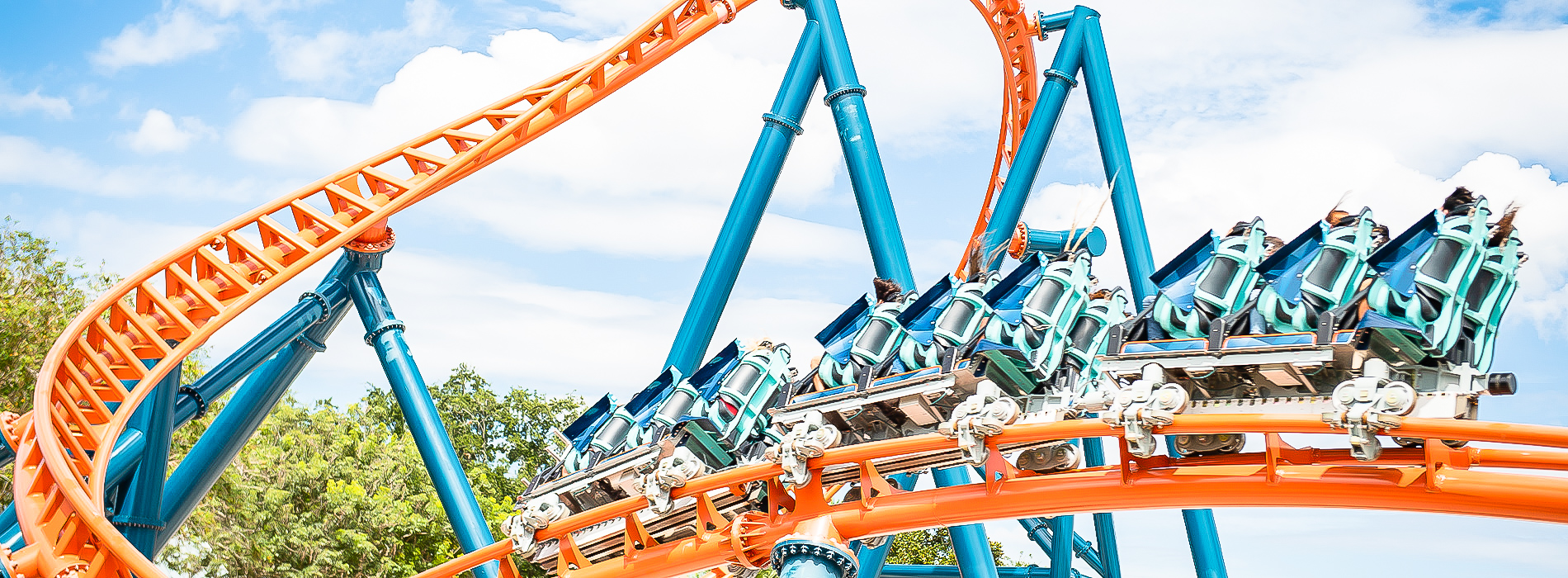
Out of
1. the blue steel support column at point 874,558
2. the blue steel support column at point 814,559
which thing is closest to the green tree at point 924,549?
the blue steel support column at point 874,558

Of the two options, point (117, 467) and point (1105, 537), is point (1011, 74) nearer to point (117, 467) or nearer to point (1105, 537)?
point (1105, 537)

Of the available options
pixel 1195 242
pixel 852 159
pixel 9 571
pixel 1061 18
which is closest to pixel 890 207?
pixel 852 159

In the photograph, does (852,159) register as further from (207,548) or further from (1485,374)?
(207,548)

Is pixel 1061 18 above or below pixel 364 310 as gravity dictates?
above

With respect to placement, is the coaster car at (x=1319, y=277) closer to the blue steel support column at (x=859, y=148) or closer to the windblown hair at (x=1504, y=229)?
the windblown hair at (x=1504, y=229)

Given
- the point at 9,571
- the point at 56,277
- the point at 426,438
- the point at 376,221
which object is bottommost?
the point at 9,571

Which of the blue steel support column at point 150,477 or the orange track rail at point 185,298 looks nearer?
the orange track rail at point 185,298

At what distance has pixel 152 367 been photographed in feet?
27.1

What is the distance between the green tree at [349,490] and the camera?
15.9 meters

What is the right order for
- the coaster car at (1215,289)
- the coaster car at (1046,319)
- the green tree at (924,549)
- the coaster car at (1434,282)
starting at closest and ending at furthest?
the coaster car at (1434,282) < the coaster car at (1215,289) < the coaster car at (1046,319) < the green tree at (924,549)

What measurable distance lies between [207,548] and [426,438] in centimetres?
883

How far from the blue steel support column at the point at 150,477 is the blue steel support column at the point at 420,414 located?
138cm

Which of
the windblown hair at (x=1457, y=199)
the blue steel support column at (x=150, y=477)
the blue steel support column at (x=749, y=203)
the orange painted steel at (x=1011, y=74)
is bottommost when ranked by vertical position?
the windblown hair at (x=1457, y=199)

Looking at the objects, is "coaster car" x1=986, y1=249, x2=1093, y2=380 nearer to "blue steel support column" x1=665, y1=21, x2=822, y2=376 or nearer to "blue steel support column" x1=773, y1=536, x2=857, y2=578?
"blue steel support column" x1=773, y1=536, x2=857, y2=578
